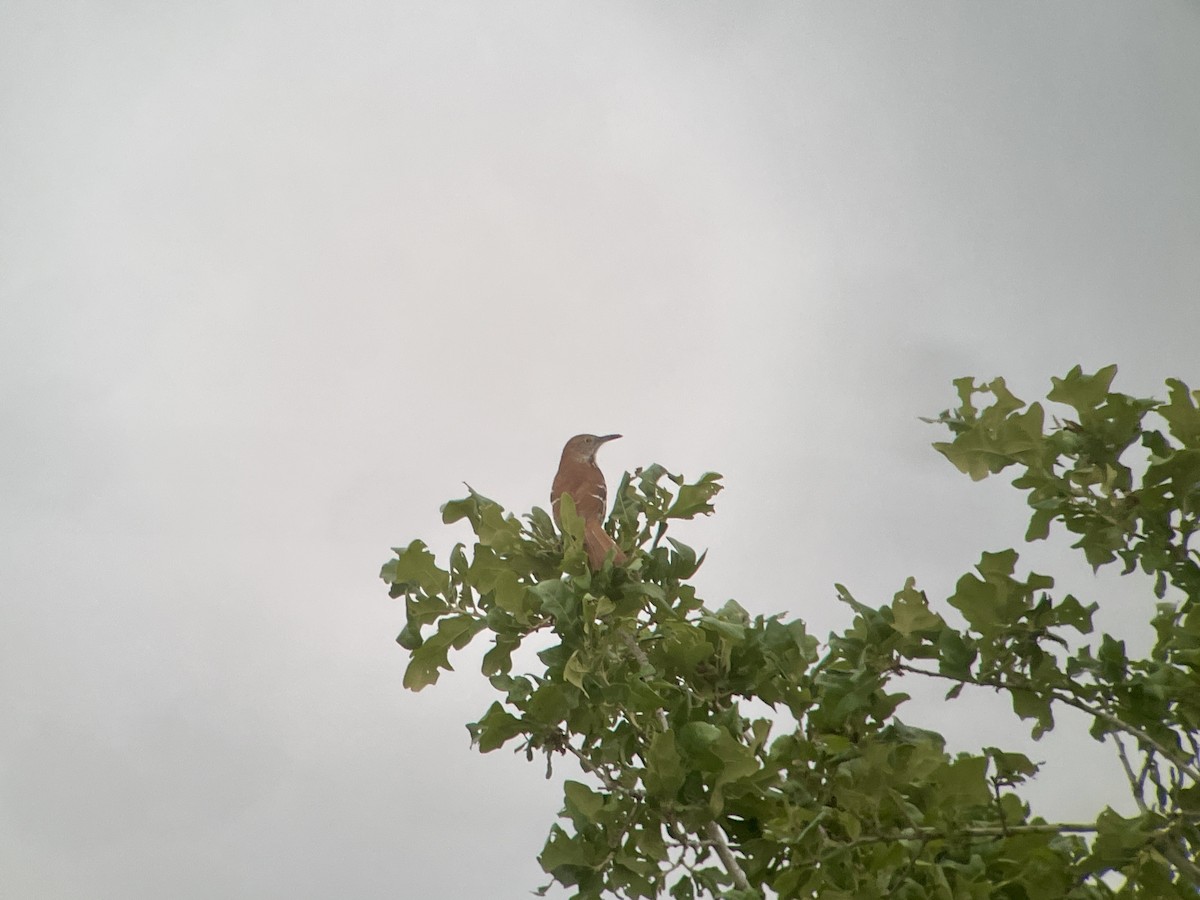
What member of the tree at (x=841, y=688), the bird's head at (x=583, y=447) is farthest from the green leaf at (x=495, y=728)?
the bird's head at (x=583, y=447)

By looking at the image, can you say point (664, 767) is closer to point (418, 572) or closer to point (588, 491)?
point (418, 572)

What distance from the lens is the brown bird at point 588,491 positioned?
200cm

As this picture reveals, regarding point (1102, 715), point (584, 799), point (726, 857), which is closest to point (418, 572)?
point (584, 799)

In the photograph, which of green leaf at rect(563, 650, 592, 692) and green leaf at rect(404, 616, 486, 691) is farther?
green leaf at rect(404, 616, 486, 691)

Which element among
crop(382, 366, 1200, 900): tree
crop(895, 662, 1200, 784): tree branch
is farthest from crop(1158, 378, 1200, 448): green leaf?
crop(895, 662, 1200, 784): tree branch

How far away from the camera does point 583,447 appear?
266cm

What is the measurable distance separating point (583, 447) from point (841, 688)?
1009mm

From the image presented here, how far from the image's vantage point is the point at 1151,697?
1807 mm

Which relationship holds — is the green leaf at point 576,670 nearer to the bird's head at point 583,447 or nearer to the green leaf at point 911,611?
the green leaf at point 911,611

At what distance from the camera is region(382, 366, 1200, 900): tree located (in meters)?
1.70

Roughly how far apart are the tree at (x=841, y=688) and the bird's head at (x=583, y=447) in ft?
1.78

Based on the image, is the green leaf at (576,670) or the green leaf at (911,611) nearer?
the green leaf at (576,670)

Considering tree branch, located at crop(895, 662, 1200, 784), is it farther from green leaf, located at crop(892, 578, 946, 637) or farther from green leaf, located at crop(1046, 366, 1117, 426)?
green leaf, located at crop(1046, 366, 1117, 426)

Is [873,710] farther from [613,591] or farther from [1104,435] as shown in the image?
[1104,435]
